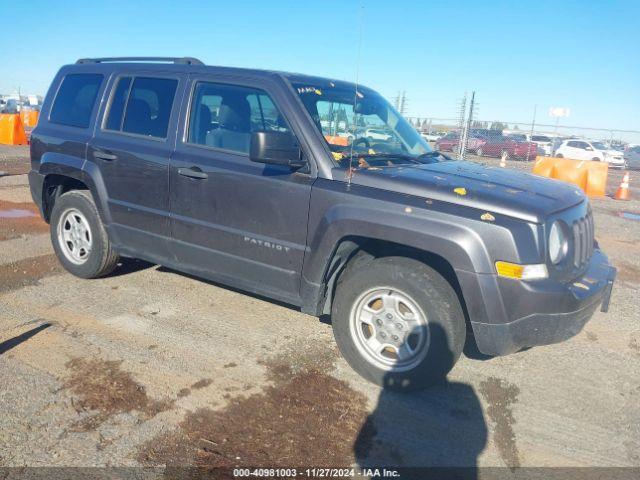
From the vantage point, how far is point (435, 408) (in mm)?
3242

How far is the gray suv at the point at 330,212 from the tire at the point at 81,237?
0.07 feet

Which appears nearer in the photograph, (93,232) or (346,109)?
(346,109)

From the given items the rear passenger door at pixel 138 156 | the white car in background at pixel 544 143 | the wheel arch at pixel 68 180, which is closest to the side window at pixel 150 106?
the rear passenger door at pixel 138 156

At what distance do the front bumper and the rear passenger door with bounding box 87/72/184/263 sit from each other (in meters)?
2.61

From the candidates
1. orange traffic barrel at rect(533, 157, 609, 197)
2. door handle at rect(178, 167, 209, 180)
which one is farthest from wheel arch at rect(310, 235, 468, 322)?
orange traffic barrel at rect(533, 157, 609, 197)

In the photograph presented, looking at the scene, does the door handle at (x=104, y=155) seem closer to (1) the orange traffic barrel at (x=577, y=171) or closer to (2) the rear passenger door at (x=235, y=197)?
(2) the rear passenger door at (x=235, y=197)

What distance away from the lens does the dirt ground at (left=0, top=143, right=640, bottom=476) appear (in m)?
2.74

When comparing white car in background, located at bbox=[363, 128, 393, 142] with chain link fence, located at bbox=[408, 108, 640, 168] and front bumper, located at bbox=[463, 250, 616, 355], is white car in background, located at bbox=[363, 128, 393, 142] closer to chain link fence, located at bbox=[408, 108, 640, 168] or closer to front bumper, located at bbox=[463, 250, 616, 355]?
front bumper, located at bbox=[463, 250, 616, 355]

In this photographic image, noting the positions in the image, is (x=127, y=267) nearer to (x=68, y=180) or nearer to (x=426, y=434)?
(x=68, y=180)

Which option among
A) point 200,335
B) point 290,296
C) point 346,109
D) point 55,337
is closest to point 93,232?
point 55,337

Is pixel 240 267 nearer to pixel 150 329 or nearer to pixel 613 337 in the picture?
pixel 150 329

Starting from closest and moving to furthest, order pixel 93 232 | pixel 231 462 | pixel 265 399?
1. pixel 231 462
2. pixel 265 399
3. pixel 93 232

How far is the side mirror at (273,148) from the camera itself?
131 inches

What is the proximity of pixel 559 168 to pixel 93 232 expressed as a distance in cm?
1214
